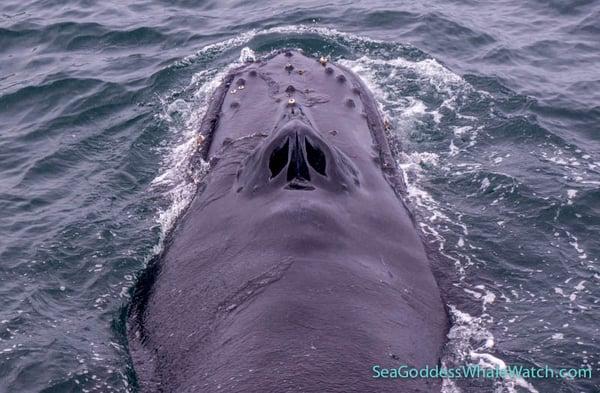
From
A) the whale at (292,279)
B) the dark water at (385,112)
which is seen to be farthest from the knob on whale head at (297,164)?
the dark water at (385,112)

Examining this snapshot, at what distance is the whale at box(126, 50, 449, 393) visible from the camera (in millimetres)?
9008

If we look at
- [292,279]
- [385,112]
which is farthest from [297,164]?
[385,112]

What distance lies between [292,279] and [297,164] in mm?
2358

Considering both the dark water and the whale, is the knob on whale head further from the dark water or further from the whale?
the dark water

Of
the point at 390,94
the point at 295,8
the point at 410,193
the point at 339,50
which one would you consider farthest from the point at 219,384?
the point at 295,8

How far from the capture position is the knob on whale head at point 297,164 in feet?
38.3

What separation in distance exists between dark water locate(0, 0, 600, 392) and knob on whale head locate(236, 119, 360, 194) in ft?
8.17

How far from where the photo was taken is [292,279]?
32.8ft

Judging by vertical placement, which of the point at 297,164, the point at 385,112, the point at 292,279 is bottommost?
the point at 385,112

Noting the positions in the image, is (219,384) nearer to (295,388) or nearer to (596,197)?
(295,388)

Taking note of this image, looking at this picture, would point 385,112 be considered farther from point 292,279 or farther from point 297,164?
point 292,279

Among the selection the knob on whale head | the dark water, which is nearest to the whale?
the knob on whale head

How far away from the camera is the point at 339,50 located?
2486cm

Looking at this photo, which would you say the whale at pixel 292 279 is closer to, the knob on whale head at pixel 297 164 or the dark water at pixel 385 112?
the knob on whale head at pixel 297 164
